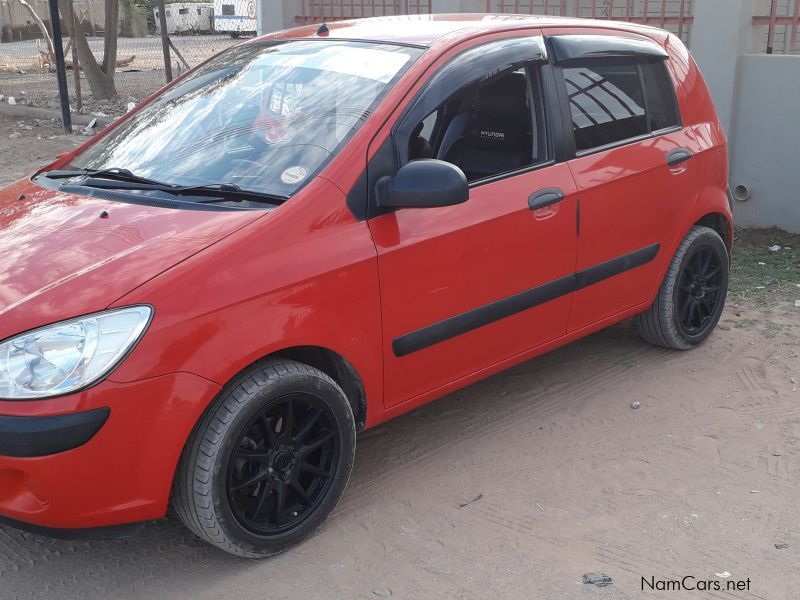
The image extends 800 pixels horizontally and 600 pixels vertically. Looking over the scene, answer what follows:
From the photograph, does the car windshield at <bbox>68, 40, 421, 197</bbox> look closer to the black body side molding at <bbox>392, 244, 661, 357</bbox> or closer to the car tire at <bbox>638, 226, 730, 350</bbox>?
the black body side molding at <bbox>392, 244, 661, 357</bbox>

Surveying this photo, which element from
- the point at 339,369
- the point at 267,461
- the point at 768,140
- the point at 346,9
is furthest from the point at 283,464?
the point at 346,9

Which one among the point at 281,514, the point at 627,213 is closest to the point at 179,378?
the point at 281,514

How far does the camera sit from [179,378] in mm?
2682

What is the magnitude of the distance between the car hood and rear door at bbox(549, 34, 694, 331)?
1.66 metres

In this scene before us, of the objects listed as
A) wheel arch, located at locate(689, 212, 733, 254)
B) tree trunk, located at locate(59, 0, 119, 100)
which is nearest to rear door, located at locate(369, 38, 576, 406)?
wheel arch, located at locate(689, 212, 733, 254)

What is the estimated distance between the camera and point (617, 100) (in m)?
4.26

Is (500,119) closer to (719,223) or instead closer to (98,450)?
(719,223)

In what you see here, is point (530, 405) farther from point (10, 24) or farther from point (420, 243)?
point (10, 24)

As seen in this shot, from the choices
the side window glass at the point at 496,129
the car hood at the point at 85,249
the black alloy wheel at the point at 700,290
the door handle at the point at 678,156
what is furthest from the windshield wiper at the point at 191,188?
the black alloy wheel at the point at 700,290

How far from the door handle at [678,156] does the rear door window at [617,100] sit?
5.5 inches

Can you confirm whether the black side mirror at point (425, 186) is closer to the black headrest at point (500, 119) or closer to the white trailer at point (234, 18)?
the black headrest at point (500, 119)

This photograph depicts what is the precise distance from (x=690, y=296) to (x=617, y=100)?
1.21 meters

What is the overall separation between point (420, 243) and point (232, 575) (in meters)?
1.32

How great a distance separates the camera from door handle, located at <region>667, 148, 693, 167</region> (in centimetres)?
443
